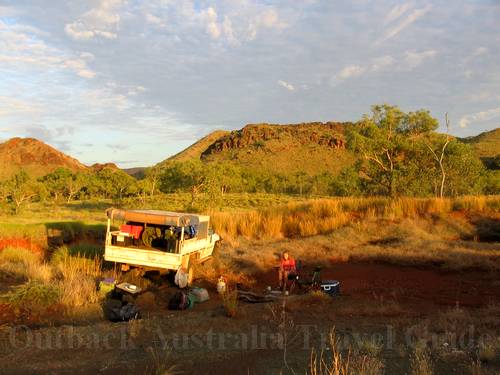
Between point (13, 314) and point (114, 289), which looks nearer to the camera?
point (13, 314)

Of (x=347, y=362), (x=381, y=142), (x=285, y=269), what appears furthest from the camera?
(x=381, y=142)

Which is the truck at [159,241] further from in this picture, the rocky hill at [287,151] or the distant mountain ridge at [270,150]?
the rocky hill at [287,151]

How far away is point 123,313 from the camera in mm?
8219

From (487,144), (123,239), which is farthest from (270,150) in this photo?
(123,239)

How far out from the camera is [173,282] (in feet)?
37.7

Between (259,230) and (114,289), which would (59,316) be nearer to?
(114,289)

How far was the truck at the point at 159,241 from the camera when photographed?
11.1 m

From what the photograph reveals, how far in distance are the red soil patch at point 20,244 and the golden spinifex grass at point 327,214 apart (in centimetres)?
713

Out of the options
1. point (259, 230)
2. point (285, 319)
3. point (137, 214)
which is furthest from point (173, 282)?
point (259, 230)

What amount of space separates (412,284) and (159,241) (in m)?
6.63

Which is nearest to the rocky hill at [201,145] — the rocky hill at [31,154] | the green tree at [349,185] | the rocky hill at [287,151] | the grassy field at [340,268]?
the rocky hill at [287,151]

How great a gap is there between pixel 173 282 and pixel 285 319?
4.18m

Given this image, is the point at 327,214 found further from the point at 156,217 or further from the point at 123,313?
the point at 123,313

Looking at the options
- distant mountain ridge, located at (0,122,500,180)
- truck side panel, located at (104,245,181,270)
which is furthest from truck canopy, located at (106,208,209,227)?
distant mountain ridge, located at (0,122,500,180)
